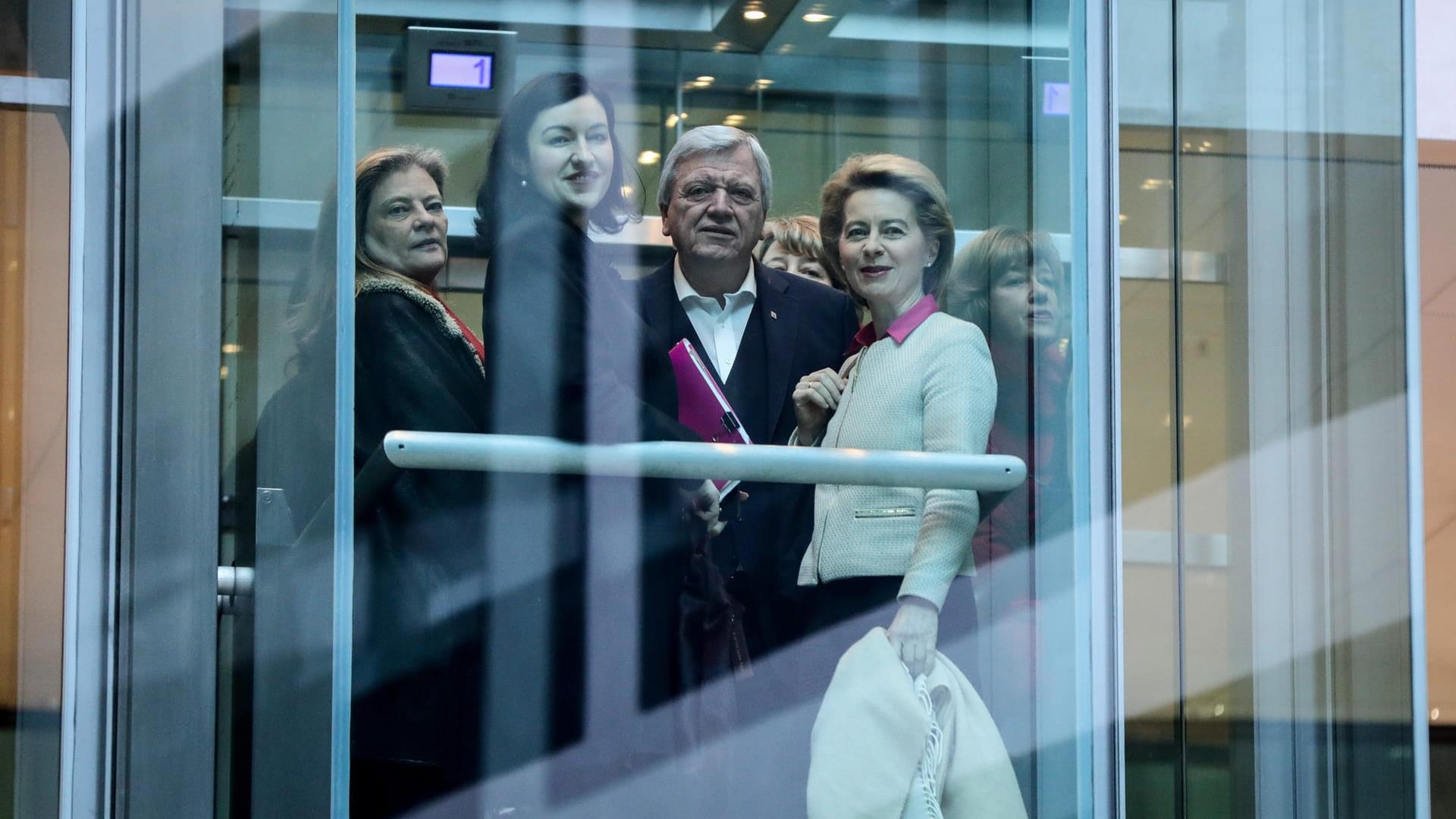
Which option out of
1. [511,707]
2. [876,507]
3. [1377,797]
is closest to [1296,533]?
[1377,797]

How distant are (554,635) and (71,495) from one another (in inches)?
25.3

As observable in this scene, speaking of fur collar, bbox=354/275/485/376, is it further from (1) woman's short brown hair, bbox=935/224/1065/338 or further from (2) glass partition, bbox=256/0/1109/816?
(1) woman's short brown hair, bbox=935/224/1065/338

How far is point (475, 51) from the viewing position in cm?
245

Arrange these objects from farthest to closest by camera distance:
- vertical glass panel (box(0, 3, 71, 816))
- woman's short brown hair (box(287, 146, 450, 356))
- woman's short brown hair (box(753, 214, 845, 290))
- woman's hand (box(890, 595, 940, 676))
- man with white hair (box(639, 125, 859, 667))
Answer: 1. woman's short brown hair (box(753, 214, 845, 290))
2. man with white hair (box(639, 125, 859, 667))
3. woman's hand (box(890, 595, 940, 676))
4. woman's short brown hair (box(287, 146, 450, 356))
5. vertical glass panel (box(0, 3, 71, 816))

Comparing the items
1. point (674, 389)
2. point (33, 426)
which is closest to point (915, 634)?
point (674, 389)

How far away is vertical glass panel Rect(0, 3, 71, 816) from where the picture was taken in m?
1.92

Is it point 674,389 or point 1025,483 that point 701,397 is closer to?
point 674,389

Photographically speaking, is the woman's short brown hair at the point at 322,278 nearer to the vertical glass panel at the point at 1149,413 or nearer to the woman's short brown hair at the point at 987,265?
the woman's short brown hair at the point at 987,265

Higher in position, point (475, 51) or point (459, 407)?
point (475, 51)

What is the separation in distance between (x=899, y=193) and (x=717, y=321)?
340mm

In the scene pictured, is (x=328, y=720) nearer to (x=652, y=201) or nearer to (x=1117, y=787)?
(x=652, y=201)

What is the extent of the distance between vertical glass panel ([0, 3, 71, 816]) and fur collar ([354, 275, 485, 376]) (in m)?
0.37

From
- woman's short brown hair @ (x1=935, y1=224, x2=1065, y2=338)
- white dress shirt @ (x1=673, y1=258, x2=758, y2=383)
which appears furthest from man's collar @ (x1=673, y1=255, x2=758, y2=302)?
woman's short brown hair @ (x1=935, y1=224, x2=1065, y2=338)

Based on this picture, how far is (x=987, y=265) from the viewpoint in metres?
2.47
